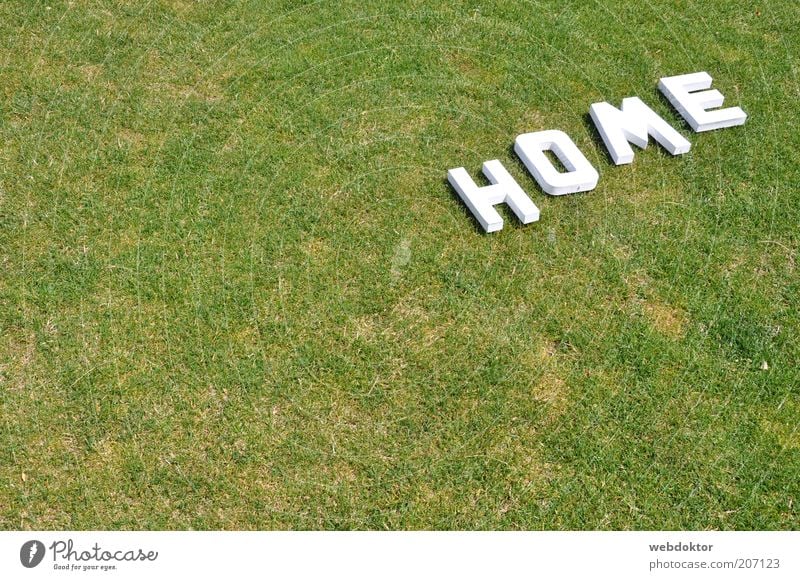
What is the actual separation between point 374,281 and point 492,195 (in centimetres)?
130

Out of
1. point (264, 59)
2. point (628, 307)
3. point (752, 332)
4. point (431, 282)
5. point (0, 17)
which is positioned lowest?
point (752, 332)

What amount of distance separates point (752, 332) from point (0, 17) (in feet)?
25.3

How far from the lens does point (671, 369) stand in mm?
5523

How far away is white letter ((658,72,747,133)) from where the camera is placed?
7.23m

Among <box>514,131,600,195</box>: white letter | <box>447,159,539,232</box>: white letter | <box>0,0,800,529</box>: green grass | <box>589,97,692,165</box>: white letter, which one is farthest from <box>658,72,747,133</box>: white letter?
<box>447,159,539,232</box>: white letter

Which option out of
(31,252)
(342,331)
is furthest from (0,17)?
(342,331)

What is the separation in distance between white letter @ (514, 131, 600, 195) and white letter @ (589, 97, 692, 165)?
0.31 metres

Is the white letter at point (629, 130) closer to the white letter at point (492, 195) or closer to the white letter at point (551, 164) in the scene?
the white letter at point (551, 164)

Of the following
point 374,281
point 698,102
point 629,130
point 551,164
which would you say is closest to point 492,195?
point 551,164

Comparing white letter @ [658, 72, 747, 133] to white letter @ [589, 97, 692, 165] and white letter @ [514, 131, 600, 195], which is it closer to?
white letter @ [589, 97, 692, 165]

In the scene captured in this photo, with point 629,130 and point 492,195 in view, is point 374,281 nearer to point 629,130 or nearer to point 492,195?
point 492,195

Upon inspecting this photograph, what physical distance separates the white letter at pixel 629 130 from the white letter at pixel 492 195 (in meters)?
1.09

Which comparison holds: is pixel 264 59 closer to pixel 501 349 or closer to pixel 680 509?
pixel 501 349

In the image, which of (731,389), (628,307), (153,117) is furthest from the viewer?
(153,117)
